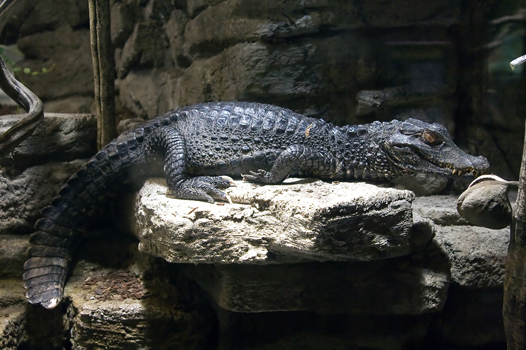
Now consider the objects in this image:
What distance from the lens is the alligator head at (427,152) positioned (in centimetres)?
286

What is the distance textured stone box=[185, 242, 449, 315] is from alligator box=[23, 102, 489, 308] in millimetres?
579

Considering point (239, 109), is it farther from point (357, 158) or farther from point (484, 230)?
point (484, 230)

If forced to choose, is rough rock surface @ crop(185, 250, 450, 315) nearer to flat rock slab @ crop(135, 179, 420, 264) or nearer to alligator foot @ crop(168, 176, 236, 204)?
flat rock slab @ crop(135, 179, 420, 264)

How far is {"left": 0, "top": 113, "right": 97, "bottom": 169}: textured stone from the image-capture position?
361 cm

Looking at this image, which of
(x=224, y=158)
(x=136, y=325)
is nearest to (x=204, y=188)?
(x=224, y=158)

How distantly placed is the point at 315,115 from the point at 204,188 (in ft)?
4.38

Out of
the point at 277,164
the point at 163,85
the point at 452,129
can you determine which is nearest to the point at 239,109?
the point at 277,164

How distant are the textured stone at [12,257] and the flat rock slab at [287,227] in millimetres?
1502

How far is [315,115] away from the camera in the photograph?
373 cm

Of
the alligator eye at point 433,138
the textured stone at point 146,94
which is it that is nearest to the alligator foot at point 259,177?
the alligator eye at point 433,138

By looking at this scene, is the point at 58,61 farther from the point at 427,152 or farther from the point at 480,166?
the point at 480,166

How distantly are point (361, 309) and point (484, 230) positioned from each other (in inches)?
46.4

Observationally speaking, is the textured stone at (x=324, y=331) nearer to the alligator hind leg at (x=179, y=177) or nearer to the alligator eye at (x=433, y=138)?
the alligator hind leg at (x=179, y=177)

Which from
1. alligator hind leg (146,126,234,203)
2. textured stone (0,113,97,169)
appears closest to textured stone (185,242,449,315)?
alligator hind leg (146,126,234,203)
